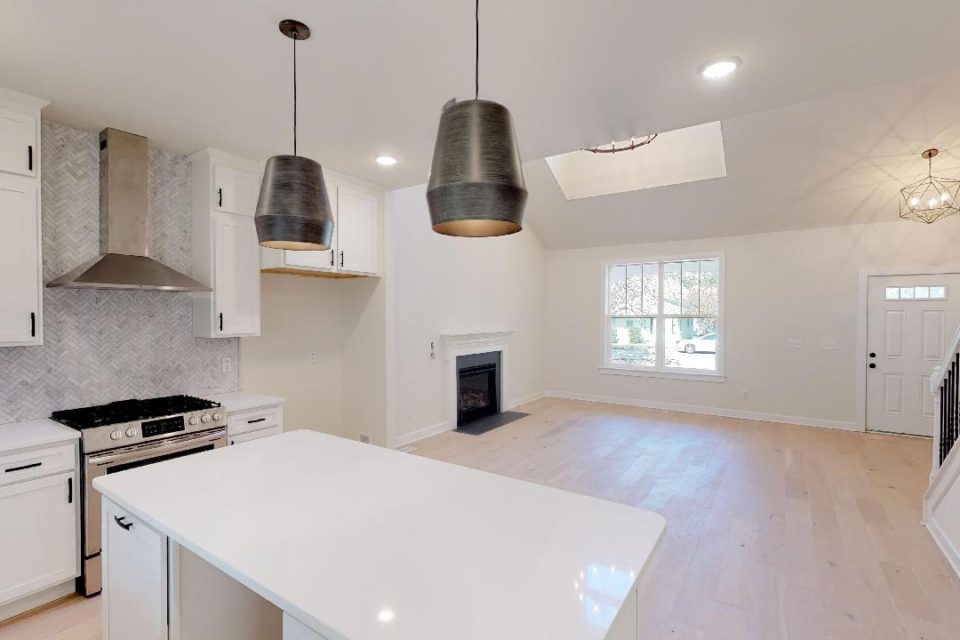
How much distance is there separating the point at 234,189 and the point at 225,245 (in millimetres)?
420

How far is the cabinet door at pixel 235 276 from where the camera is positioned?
10.7 feet

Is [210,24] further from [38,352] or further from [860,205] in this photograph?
[860,205]

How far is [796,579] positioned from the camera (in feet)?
8.34

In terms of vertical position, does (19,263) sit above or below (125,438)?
above

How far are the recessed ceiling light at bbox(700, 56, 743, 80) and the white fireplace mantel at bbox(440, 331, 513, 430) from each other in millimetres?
3866

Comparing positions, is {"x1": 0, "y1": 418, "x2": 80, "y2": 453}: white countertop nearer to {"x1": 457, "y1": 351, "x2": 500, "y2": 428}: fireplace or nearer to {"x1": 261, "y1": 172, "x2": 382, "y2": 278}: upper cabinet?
{"x1": 261, "y1": 172, "x2": 382, "y2": 278}: upper cabinet

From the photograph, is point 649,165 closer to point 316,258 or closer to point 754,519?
point 754,519

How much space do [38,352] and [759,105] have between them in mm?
4345

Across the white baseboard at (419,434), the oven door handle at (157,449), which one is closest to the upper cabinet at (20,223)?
the oven door handle at (157,449)

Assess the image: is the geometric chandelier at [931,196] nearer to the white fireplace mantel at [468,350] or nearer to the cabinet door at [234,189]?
the white fireplace mantel at [468,350]

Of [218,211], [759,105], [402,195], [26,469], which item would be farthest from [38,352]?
[759,105]

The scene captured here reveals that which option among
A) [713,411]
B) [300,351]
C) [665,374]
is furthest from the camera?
[665,374]

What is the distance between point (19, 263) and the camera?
242 centimetres

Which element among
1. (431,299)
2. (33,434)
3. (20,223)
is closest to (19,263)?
(20,223)
